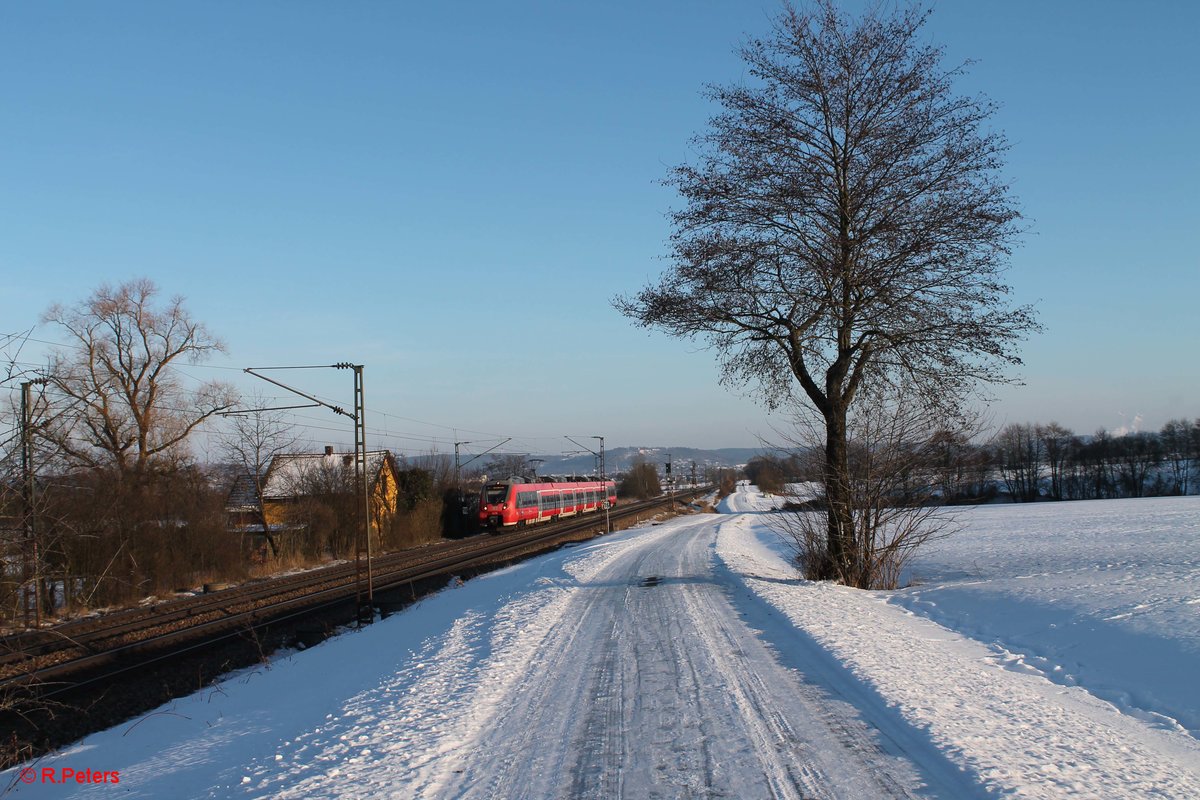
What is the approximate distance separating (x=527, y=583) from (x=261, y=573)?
18.8 metres

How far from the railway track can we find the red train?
48.8 ft

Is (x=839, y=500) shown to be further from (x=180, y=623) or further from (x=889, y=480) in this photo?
(x=180, y=623)

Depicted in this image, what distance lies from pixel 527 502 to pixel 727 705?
46067 mm

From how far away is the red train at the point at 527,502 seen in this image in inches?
1923

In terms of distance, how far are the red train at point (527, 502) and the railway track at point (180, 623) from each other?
14.9m

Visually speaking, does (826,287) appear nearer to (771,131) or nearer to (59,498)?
(771,131)

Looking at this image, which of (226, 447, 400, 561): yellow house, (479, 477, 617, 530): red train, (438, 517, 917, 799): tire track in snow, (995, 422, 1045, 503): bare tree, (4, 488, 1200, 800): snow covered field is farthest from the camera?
(995, 422, 1045, 503): bare tree

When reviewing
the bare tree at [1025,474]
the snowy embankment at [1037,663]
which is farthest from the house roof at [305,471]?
the bare tree at [1025,474]

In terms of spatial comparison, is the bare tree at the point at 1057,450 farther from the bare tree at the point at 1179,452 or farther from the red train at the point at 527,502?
the red train at the point at 527,502

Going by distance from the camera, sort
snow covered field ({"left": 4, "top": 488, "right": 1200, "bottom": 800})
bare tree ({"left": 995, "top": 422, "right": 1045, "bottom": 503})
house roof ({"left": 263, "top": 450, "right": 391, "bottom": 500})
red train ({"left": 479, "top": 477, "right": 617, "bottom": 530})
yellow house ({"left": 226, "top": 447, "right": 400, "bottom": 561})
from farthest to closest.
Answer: bare tree ({"left": 995, "top": 422, "right": 1045, "bottom": 503})
red train ({"left": 479, "top": 477, "right": 617, "bottom": 530})
house roof ({"left": 263, "top": 450, "right": 391, "bottom": 500})
yellow house ({"left": 226, "top": 447, "right": 400, "bottom": 561})
snow covered field ({"left": 4, "top": 488, "right": 1200, "bottom": 800})

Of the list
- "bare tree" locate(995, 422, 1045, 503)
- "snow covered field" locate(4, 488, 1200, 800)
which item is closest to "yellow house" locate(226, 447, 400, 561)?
"snow covered field" locate(4, 488, 1200, 800)

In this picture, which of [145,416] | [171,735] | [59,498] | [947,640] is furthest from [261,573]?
[947,640]

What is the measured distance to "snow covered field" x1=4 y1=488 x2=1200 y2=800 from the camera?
5027mm

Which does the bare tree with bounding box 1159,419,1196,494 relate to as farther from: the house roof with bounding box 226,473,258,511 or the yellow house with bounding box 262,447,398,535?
the house roof with bounding box 226,473,258,511
